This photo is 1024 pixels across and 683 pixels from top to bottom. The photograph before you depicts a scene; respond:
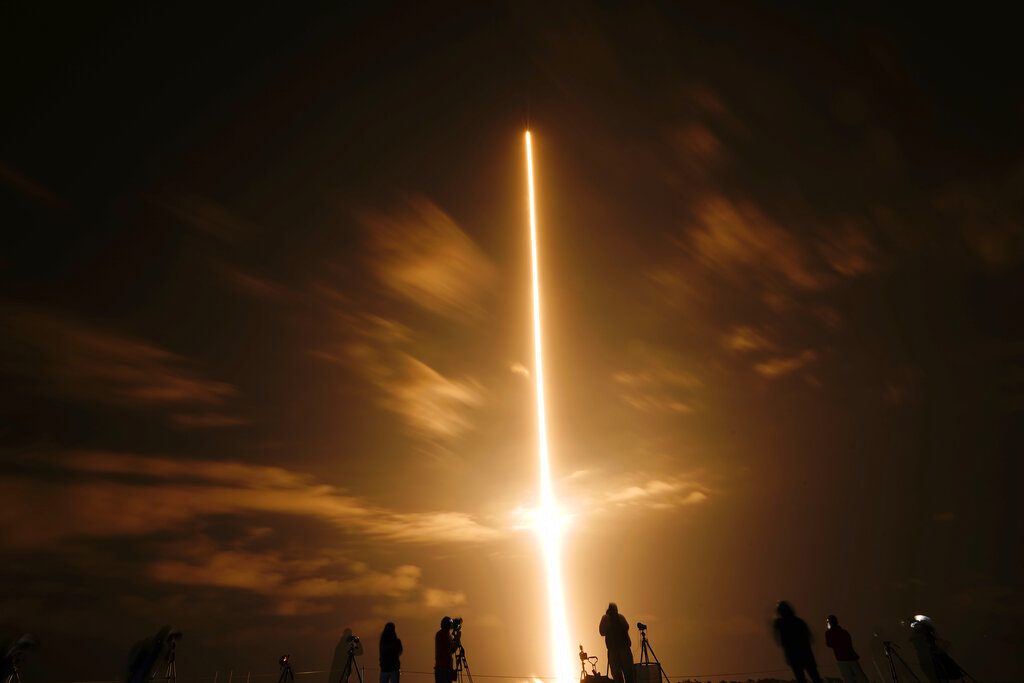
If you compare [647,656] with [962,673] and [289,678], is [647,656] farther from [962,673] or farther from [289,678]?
[289,678]

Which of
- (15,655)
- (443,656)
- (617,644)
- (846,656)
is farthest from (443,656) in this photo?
(15,655)

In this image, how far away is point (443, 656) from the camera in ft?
32.5

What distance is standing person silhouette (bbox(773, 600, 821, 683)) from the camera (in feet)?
29.6

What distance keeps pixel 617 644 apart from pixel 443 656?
382 centimetres

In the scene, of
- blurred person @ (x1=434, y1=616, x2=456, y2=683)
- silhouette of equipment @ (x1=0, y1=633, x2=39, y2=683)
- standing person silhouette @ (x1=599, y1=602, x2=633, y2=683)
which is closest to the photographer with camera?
blurred person @ (x1=434, y1=616, x2=456, y2=683)

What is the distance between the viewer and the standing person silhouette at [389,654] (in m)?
9.95

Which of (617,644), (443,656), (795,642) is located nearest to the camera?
(795,642)

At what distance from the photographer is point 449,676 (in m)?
9.88

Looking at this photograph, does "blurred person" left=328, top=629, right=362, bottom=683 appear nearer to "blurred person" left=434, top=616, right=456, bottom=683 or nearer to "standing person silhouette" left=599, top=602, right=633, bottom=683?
"blurred person" left=434, top=616, right=456, bottom=683

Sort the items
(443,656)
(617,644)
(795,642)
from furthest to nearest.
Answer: (617,644), (443,656), (795,642)

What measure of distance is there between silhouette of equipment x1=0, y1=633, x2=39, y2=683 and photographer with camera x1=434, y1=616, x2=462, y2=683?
9.41 m

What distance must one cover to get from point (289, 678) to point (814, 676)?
1415 cm

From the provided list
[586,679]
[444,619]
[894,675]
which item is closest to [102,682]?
[444,619]

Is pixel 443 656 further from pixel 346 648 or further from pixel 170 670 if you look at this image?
pixel 170 670
